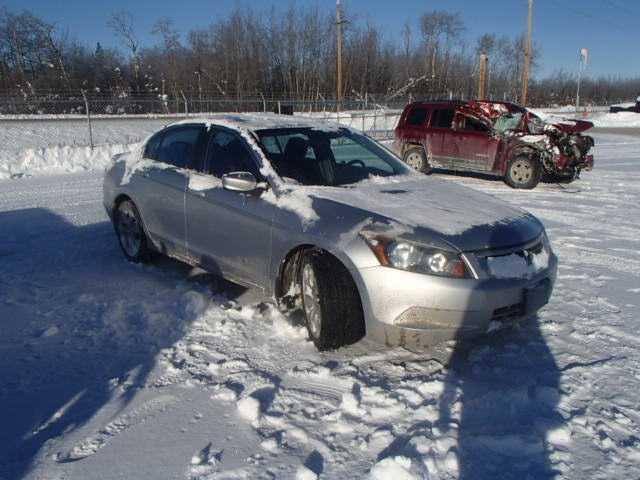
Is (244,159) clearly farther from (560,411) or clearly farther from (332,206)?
(560,411)

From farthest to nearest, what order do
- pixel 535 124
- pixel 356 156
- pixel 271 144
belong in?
pixel 535 124, pixel 356 156, pixel 271 144

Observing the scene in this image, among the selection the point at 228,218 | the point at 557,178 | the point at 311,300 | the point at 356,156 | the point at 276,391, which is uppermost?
the point at 356,156

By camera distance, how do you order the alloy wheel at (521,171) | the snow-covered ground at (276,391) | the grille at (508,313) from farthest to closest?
the alloy wheel at (521,171)
the grille at (508,313)
the snow-covered ground at (276,391)

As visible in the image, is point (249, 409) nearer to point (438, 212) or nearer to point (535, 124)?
point (438, 212)

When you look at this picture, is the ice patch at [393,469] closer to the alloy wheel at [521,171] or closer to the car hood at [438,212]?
the car hood at [438,212]

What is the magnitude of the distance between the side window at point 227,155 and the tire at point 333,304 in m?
1.00

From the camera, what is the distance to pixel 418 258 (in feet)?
9.87

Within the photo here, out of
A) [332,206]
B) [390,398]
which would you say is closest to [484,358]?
[390,398]

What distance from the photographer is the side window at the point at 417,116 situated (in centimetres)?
1217

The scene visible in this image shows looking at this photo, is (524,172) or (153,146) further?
(524,172)

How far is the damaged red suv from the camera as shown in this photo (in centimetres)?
1059

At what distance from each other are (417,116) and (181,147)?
8.70m

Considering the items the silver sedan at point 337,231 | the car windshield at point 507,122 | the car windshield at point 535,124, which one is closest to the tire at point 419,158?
the car windshield at point 507,122

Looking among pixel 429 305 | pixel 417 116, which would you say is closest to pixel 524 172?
pixel 417 116
